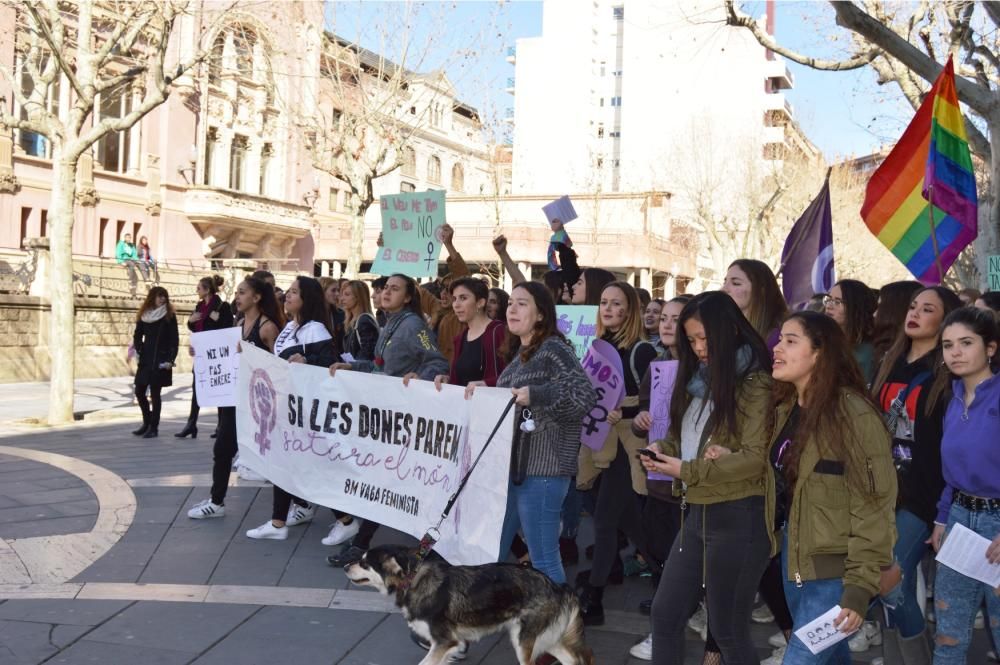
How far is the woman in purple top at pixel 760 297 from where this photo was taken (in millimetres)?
4992

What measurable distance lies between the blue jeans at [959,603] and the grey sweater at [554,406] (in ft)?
5.75

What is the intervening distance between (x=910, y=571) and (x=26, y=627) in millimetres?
4376

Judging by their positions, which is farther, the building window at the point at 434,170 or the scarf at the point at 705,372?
the building window at the point at 434,170

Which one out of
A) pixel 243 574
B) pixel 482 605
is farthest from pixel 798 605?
pixel 243 574

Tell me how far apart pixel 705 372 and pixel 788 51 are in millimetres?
10404

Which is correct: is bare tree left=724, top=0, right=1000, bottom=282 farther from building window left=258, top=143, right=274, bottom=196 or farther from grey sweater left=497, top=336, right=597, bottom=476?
building window left=258, top=143, right=274, bottom=196

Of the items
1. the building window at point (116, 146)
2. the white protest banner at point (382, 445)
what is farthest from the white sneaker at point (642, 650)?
the building window at point (116, 146)

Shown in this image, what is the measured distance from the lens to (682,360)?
3889 mm

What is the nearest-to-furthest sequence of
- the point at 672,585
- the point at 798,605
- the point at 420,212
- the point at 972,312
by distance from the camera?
the point at 798,605 < the point at 672,585 < the point at 972,312 < the point at 420,212

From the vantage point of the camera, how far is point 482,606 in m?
A: 4.09

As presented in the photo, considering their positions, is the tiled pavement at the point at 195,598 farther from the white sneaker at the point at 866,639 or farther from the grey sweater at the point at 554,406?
the grey sweater at the point at 554,406

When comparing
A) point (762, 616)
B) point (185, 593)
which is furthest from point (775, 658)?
point (185, 593)

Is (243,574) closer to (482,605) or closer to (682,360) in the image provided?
(482,605)

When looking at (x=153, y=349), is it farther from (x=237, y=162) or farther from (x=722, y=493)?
(x=237, y=162)
